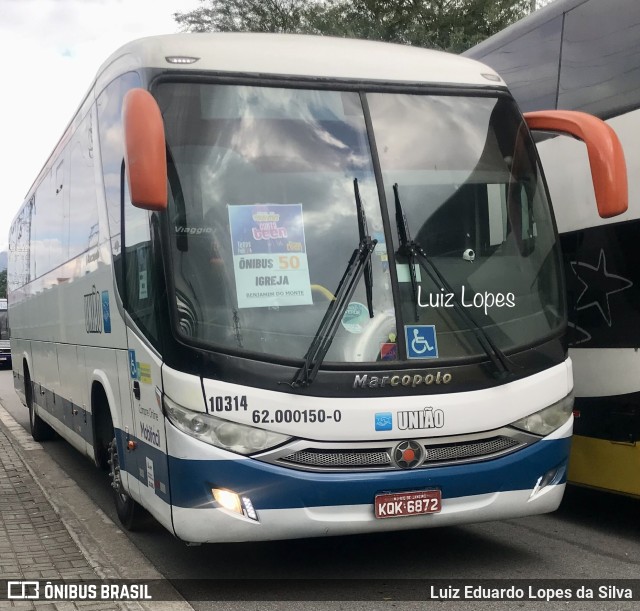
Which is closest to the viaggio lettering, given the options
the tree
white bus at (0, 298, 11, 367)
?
the tree

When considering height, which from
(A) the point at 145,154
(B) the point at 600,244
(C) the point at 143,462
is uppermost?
(A) the point at 145,154

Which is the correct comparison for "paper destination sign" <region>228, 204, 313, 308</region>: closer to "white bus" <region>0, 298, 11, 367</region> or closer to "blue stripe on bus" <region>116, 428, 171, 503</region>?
"blue stripe on bus" <region>116, 428, 171, 503</region>

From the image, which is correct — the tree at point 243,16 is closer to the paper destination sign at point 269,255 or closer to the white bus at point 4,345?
the white bus at point 4,345

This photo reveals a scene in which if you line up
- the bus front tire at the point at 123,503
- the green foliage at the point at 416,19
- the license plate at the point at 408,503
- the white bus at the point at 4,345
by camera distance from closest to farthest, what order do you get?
→ the license plate at the point at 408,503 < the bus front tire at the point at 123,503 < the green foliage at the point at 416,19 < the white bus at the point at 4,345

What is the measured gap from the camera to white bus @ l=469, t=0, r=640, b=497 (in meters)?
6.54

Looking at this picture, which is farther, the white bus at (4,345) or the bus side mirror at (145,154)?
the white bus at (4,345)

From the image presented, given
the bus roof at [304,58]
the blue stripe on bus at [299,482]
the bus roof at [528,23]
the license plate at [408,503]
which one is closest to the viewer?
the blue stripe on bus at [299,482]

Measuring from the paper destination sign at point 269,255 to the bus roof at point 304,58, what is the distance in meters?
0.90

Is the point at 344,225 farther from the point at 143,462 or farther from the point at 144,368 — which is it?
the point at 143,462

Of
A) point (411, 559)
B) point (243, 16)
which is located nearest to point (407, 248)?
point (411, 559)

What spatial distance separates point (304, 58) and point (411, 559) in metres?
3.22

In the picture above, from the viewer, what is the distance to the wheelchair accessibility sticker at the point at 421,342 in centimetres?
557

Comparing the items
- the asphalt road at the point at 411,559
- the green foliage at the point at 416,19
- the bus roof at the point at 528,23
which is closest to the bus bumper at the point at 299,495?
the asphalt road at the point at 411,559

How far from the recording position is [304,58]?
19.8ft
